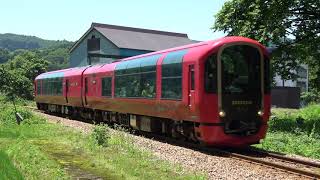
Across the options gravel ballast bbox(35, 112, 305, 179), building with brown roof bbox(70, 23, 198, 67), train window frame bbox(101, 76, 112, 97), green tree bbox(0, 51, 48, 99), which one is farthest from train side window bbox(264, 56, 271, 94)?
building with brown roof bbox(70, 23, 198, 67)

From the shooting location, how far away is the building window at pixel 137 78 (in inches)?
712

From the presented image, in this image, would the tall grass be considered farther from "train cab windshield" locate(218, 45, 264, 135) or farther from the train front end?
"train cab windshield" locate(218, 45, 264, 135)

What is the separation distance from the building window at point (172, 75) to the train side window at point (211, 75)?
1378 mm

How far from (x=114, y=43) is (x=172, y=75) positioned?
138 ft

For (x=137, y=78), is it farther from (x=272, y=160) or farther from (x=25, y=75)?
(x=25, y=75)

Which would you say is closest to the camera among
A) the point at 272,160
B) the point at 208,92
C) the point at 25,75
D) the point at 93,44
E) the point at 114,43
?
the point at 272,160

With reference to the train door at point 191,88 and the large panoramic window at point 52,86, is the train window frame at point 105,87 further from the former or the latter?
the large panoramic window at point 52,86

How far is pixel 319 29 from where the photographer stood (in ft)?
81.1

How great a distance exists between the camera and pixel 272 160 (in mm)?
13242

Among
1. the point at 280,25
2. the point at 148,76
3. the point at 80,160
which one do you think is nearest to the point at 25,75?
the point at 280,25

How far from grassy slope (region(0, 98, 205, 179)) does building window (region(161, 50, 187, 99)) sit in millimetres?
2040

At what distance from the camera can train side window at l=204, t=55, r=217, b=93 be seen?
47.7ft

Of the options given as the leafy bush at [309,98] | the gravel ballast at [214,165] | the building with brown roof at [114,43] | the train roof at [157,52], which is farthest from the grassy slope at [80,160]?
the leafy bush at [309,98]

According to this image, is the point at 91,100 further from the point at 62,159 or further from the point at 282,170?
the point at 282,170
